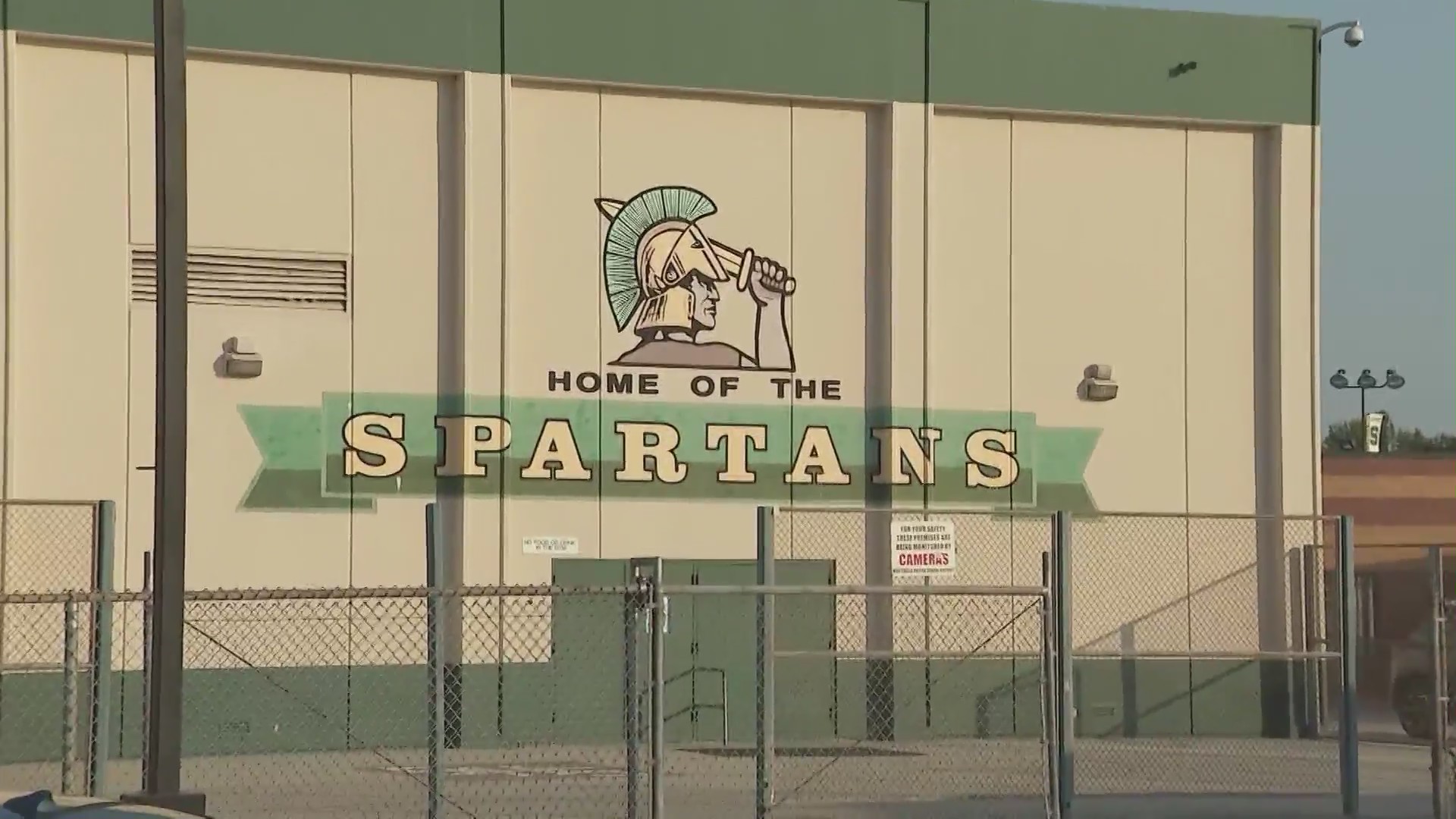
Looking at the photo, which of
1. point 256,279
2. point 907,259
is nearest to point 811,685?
point 907,259

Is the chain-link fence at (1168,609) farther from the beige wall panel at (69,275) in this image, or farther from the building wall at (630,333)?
the beige wall panel at (69,275)

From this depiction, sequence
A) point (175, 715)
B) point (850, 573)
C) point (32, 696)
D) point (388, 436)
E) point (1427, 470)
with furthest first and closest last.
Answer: point (1427, 470)
point (850, 573)
point (388, 436)
point (32, 696)
point (175, 715)

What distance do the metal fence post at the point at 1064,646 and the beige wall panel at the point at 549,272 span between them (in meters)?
7.95

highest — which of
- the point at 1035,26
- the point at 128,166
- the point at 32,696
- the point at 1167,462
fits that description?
the point at 1035,26

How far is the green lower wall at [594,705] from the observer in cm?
1995

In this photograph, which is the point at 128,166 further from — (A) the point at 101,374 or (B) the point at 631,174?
(B) the point at 631,174

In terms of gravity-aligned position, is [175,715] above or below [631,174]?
below

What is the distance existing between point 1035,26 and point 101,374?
36.8 feet

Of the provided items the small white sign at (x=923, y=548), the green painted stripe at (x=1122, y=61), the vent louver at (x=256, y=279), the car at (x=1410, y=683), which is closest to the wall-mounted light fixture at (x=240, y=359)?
the vent louver at (x=256, y=279)

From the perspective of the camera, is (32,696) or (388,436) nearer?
(32,696)

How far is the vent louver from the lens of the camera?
20.7 m

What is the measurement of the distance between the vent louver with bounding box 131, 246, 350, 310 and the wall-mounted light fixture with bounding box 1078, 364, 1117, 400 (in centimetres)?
858

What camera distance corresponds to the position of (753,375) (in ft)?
75.0

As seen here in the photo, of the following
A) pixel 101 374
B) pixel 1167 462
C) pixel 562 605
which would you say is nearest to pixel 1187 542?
pixel 1167 462
